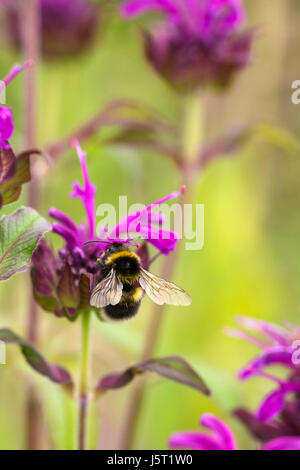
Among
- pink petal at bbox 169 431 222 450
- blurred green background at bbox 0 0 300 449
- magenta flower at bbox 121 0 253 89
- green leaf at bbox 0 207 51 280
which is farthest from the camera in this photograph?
blurred green background at bbox 0 0 300 449

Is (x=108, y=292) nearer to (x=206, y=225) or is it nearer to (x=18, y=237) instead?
(x=18, y=237)

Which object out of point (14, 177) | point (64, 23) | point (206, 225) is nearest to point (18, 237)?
point (14, 177)

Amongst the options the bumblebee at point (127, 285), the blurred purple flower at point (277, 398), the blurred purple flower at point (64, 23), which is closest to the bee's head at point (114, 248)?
the bumblebee at point (127, 285)

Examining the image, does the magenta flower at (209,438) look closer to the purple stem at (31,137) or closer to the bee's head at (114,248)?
the bee's head at (114,248)

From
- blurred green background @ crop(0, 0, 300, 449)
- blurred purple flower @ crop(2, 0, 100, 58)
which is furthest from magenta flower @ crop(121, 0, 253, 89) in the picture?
blurred purple flower @ crop(2, 0, 100, 58)

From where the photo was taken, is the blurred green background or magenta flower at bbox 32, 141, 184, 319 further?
the blurred green background

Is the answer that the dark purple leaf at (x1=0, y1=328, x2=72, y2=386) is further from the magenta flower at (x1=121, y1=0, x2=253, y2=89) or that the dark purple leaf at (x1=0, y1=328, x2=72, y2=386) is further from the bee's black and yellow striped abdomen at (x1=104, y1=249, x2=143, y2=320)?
the magenta flower at (x1=121, y1=0, x2=253, y2=89)

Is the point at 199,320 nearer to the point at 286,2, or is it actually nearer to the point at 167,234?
the point at 286,2
